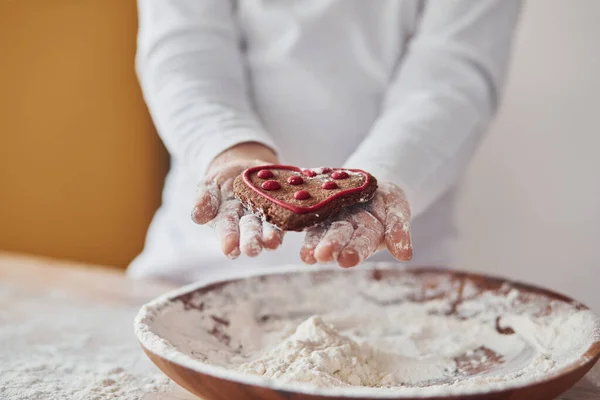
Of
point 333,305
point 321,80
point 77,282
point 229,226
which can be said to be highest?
point 321,80

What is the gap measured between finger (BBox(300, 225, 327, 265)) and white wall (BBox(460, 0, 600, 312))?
122 centimetres

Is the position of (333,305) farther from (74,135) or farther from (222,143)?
(74,135)

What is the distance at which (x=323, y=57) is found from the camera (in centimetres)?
108

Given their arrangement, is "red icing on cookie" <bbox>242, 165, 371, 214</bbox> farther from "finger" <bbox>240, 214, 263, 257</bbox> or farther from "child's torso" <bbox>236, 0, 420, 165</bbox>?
"child's torso" <bbox>236, 0, 420, 165</bbox>

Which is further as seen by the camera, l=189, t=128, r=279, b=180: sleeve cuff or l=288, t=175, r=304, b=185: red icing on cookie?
l=189, t=128, r=279, b=180: sleeve cuff

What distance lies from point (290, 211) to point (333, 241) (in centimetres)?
6

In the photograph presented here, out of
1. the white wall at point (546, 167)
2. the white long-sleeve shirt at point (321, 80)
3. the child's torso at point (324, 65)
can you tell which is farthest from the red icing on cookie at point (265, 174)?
the white wall at point (546, 167)

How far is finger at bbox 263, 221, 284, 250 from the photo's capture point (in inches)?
25.6

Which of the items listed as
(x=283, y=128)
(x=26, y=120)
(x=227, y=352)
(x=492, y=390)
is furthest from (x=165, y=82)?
(x=26, y=120)

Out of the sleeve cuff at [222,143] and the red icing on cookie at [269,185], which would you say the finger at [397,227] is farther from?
the sleeve cuff at [222,143]

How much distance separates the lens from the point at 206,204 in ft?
2.35

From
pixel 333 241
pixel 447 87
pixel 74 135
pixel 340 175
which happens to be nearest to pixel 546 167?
pixel 447 87

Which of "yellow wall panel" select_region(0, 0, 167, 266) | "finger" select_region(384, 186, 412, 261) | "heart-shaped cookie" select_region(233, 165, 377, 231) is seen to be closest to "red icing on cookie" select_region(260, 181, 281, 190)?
"heart-shaped cookie" select_region(233, 165, 377, 231)

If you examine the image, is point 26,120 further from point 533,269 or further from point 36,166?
→ point 533,269
